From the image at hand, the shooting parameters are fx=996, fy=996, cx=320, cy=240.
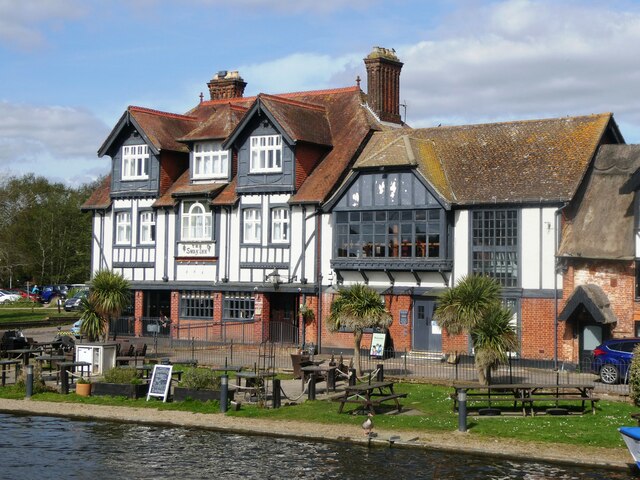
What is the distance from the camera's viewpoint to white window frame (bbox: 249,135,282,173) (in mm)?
43500

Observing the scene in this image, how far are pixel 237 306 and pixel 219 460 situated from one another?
23.4 m

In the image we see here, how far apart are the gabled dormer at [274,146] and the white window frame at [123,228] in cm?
710

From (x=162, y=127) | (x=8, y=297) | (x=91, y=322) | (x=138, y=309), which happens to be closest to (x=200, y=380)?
(x=91, y=322)

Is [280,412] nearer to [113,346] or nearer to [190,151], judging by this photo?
[113,346]

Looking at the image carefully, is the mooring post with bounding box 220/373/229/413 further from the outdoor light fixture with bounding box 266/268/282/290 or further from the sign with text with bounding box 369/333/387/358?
the outdoor light fixture with bounding box 266/268/282/290

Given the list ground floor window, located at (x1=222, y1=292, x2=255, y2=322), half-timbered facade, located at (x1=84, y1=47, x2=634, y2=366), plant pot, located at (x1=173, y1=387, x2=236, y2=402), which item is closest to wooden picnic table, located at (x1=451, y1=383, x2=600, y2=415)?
plant pot, located at (x1=173, y1=387, x2=236, y2=402)

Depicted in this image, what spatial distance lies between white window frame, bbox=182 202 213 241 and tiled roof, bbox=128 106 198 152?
3158 mm

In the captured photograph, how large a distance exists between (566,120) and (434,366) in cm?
1162

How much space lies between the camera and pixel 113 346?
3341cm

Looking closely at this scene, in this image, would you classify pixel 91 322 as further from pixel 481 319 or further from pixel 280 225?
pixel 481 319

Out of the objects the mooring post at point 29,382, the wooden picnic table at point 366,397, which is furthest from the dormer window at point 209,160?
the wooden picnic table at point 366,397

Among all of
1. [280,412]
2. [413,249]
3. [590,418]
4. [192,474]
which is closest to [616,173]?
[413,249]

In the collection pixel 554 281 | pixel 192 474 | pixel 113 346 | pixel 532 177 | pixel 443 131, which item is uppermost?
pixel 443 131

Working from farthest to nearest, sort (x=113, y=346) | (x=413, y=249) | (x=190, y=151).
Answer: (x=190, y=151), (x=413, y=249), (x=113, y=346)
